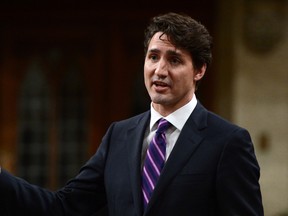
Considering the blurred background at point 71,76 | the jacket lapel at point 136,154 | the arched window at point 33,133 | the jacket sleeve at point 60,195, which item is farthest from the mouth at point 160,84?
the arched window at point 33,133

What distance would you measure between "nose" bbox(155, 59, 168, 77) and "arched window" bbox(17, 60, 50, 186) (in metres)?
3.58

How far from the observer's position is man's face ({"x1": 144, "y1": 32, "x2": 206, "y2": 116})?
2627 millimetres

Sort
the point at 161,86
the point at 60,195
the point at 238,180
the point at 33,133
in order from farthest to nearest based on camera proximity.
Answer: the point at 33,133
the point at 60,195
the point at 161,86
the point at 238,180

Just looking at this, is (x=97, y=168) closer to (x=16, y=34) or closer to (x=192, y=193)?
(x=192, y=193)

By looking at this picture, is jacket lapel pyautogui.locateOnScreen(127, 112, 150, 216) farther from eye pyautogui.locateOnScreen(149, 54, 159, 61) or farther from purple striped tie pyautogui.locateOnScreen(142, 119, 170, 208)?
eye pyautogui.locateOnScreen(149, 54, 159, 61)

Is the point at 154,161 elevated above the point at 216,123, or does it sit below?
below

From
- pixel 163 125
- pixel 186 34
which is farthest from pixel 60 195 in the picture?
pixel 186 34

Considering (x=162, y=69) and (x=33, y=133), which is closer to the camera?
(x=162, y=69)

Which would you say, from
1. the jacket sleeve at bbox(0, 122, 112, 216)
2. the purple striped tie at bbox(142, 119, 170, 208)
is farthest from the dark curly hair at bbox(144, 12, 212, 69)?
the jacket sleeve at bbox(0, 122, 112, 216)

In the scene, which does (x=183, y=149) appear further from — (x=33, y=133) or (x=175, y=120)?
(x=33, y=133)

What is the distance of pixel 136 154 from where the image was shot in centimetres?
270

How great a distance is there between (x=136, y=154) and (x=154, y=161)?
0.08 metres

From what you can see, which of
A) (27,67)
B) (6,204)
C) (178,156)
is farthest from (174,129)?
(27,67)

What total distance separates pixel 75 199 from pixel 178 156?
1.53ft
